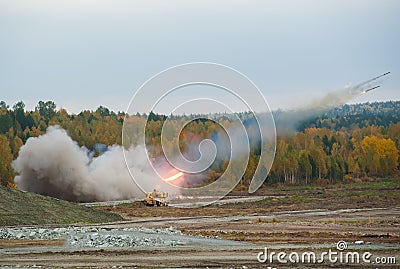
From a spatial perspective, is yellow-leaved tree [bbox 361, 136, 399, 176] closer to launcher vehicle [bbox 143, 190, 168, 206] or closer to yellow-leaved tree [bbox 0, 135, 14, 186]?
launcher vehicle [bbox 143, 190, 168, 206]

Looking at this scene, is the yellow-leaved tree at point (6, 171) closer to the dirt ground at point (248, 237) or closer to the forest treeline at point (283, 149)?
the forest treeline at point (283, 149)

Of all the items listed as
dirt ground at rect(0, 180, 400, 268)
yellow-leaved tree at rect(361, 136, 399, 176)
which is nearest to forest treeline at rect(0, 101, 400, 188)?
yellow-leaved tree at rect(361, 136, 399, 176)

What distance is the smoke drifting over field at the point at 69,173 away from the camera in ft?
324

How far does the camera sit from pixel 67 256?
34062mm

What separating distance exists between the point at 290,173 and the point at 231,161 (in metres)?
26.4

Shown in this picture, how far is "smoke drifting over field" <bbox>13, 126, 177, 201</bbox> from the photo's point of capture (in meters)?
98.8

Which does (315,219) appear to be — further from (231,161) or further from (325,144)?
(325,144)

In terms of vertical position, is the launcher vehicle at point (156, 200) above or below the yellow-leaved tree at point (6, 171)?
below

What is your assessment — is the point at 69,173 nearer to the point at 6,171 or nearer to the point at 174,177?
the point at 6,171

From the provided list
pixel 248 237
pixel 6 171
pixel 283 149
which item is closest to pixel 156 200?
pixel 6 171

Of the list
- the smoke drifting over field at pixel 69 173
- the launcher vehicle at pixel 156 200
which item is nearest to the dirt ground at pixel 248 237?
the launcher vehicle at pixel 156 200

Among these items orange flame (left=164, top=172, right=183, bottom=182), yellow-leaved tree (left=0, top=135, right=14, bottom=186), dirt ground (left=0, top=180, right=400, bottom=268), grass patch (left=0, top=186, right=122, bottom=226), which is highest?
yellow-leaved tree (left=0, top=135, right=14, bottom=186)

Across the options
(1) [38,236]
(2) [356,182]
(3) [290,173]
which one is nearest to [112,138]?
(3) [290,173]

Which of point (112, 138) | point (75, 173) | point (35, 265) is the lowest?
point (35, 265)
